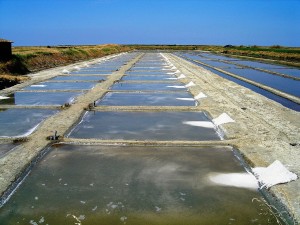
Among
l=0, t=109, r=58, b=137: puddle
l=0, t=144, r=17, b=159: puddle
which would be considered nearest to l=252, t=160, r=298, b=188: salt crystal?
l=0, t=144, r=17, b=159: puddle

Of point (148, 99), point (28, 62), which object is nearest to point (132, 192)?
point (148, 99)

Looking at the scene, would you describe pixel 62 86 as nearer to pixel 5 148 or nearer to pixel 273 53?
pixel 5 148

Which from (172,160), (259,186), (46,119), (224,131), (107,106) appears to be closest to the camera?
(259,186)

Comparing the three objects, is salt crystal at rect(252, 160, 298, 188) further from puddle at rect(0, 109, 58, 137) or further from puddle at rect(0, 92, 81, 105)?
puddle at rect(0, 92, 81, 105)

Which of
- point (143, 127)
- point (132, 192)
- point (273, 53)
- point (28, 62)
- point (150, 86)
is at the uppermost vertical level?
point (273, 53)

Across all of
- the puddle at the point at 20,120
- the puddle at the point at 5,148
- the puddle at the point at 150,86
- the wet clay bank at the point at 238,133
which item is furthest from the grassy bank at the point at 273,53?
the puddle at the point at 5,148

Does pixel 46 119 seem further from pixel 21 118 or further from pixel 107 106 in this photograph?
pixel 107 106

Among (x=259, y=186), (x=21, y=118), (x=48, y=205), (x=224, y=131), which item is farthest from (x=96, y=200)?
(x=21, y=118)
